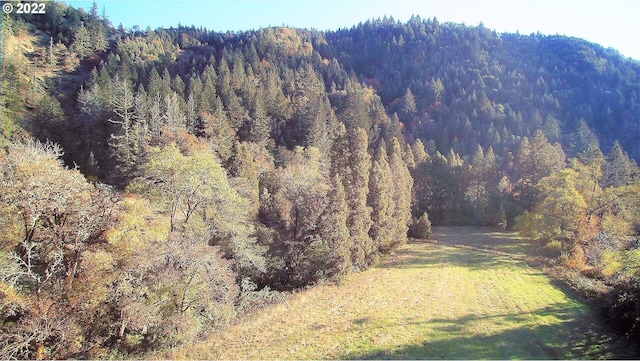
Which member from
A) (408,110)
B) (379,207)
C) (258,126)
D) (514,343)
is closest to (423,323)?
(514,343)

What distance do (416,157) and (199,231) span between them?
61.6m

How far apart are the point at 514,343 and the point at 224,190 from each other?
24.1 m

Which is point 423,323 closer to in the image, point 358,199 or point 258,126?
point 358,199

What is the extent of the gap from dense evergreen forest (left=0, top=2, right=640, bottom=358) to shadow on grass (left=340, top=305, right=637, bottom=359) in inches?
117

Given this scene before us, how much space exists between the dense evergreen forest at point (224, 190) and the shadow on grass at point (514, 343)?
2960 mm

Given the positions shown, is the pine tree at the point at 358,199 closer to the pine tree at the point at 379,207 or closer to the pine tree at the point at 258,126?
the pine tree at the point at 379,207

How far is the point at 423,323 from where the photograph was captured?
23031mm

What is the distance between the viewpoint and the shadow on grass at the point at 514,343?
18969 millimetres

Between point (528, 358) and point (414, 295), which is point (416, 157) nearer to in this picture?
point (414, 295)

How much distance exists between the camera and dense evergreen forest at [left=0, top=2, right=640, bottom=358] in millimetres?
19094

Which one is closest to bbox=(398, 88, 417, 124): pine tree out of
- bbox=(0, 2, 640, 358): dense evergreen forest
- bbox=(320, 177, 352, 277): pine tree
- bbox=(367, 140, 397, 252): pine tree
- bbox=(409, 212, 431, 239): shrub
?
bbox=(0, 2, 640, 358): dense evergreen forest

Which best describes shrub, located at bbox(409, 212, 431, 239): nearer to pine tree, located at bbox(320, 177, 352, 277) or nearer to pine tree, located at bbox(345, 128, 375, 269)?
pine tree, located at bbox(345, 128, 375, 269)

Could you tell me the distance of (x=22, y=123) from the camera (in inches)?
2240

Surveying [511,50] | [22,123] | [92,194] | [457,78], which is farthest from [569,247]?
[511,50]
